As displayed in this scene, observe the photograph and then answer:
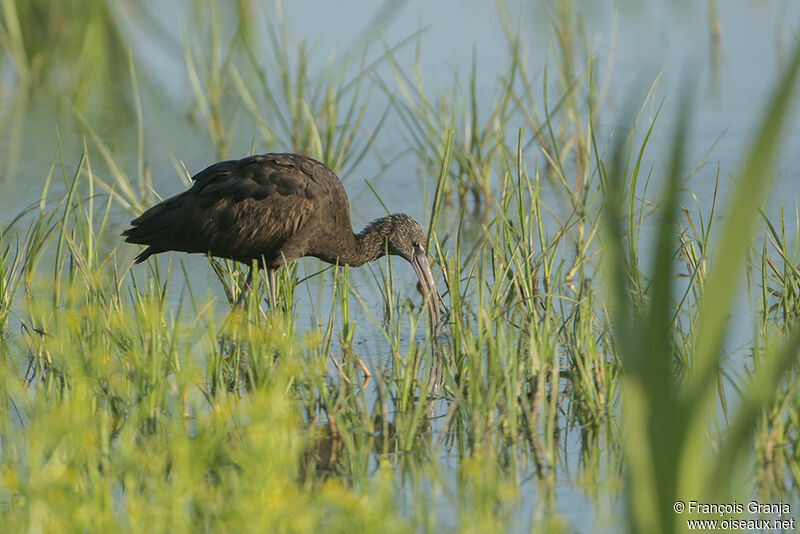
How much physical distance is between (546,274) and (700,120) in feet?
14.6

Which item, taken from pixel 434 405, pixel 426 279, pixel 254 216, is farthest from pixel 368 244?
pixel 434 405

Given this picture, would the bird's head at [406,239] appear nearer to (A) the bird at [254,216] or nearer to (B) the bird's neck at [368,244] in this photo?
(B) the bird's neck at [368,244]

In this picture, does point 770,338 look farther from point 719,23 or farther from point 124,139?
point 719,23

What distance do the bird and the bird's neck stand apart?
0.19 m

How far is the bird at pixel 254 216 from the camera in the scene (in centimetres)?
555

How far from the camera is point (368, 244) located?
6.07 m

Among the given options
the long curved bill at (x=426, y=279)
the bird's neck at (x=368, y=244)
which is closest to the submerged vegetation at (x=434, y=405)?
the long curved bill at (x=426, y=279)

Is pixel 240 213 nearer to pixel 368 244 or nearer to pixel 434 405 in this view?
pixel 368 244

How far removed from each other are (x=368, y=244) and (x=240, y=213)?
2.61ft

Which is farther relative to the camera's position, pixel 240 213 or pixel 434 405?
pixel 240 213

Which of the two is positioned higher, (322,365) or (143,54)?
(143,54)

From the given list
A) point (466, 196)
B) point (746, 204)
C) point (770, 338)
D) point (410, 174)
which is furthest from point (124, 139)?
point (746, 204)

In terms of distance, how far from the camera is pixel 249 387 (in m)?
4.45

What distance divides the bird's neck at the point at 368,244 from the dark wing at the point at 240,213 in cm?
39
